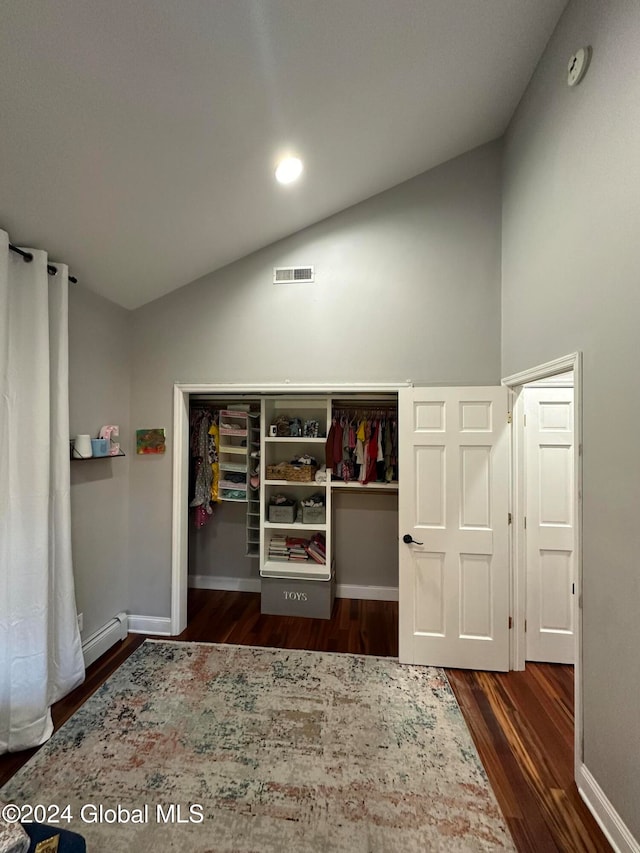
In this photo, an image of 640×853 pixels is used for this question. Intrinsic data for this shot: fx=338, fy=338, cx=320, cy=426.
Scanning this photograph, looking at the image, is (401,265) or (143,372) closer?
(401,265)

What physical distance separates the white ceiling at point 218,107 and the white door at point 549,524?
80.8 inches

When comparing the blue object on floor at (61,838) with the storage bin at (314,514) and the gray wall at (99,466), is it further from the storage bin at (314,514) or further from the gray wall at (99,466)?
the storage bin at (314,514)

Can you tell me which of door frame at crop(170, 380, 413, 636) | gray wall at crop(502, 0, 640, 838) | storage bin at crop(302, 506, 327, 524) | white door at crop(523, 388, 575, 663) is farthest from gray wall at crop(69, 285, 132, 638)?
white door at crop(523, 388, 575, 663)

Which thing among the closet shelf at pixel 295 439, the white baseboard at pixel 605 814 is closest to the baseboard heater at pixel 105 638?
the closet shelf at pixel 295 439

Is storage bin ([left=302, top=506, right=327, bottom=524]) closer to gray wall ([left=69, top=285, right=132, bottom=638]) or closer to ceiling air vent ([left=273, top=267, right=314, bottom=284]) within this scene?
Result: gray wall ([left=69, top=285, right=132, bottom=638])

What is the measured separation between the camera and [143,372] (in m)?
2.97

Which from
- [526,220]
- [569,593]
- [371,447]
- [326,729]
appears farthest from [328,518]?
[526,220]

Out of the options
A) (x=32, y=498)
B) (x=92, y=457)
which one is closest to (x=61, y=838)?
(x=32, y=498)

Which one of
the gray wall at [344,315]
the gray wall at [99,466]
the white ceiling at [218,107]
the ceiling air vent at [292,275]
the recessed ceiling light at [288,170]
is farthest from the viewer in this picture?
the ceiling air vent at [292,275]

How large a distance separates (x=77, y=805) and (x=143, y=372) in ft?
8.75

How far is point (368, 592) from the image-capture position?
11.8 ft

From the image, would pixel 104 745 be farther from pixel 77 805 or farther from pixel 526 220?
pixel 526 220

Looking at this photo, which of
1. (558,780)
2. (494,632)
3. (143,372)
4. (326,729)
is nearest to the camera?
(558,780)

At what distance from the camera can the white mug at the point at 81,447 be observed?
2.33 m
